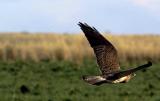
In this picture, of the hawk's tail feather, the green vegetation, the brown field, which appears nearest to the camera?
the hawk's tail feather

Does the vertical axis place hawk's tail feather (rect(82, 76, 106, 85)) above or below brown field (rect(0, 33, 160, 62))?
below

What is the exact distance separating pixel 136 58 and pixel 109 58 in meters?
14.5

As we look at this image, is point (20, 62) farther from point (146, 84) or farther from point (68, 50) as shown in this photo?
point (146, 84)

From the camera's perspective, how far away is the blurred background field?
11.8m

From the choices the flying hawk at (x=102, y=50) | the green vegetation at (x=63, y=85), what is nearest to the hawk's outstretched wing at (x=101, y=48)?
the flying hawk at (x=102, y=50)

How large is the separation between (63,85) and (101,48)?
685cm

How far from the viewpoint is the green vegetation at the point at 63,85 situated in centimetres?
1148

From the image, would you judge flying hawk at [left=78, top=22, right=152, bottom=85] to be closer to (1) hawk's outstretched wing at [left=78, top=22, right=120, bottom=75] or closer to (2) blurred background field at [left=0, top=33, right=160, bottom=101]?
(1) hawk's outstretched wing at [left=78, top=22, right=120, bottom=75]

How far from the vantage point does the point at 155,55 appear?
70.3 feet

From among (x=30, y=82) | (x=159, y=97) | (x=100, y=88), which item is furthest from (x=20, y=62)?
(x=159, y=97)

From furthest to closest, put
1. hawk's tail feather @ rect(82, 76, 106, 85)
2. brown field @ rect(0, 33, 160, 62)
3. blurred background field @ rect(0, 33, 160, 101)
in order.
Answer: brown field @ rect(0, 33, 160, 62) → blurred background field @ rect(0, 33, 160, 101) → hawk's tail feather @ rect(82, 76, 106, 85)

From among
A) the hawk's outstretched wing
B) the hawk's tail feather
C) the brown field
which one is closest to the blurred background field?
the brown field

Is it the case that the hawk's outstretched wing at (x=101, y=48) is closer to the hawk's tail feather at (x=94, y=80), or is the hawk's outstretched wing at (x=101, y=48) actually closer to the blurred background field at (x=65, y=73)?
the hawk's tail feather at (x=94, y=80)

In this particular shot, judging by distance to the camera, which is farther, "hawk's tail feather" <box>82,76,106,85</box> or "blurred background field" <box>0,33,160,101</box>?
"blurred background field" <box>0,33,160,101</box>
